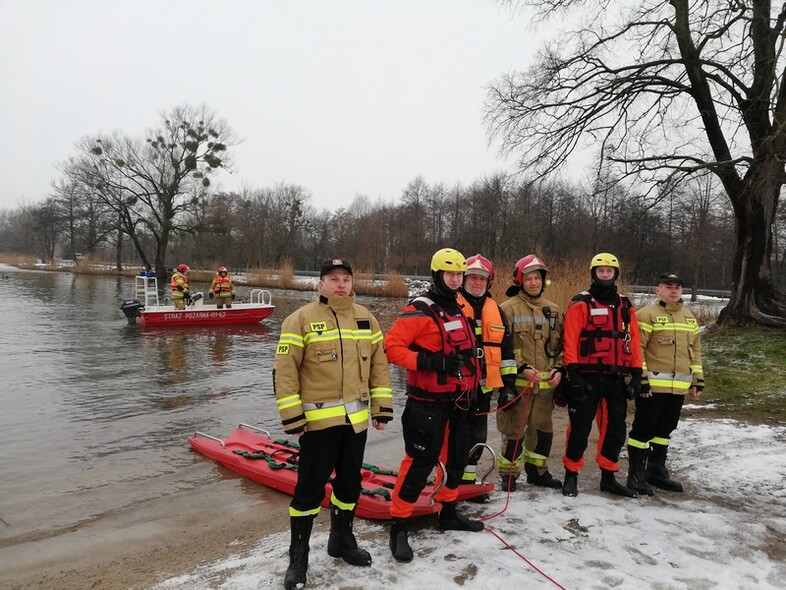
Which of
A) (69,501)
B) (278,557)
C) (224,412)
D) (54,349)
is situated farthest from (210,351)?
(278,557)

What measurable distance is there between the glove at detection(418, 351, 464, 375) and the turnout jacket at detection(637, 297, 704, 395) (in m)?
2.06

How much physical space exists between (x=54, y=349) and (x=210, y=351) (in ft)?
13.0

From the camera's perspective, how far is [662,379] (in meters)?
4.47

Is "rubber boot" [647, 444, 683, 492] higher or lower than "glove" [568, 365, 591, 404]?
lower

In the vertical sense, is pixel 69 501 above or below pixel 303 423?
below

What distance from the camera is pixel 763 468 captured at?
4.85m

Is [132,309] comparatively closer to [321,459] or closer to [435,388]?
[321,459]

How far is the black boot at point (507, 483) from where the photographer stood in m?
4.40

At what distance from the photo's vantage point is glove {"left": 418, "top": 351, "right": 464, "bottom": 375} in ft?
11.0

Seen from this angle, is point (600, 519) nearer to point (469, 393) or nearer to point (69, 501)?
point (469, 393)

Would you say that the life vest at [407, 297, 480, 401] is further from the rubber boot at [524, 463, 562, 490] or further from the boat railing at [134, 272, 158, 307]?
the boat railing at [134, 272, 158, 307]

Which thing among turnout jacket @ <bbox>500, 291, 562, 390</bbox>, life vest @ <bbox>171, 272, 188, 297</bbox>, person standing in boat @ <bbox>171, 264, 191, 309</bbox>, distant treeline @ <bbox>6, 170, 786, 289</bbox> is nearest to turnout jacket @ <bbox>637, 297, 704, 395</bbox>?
turnout jacket @ <bbox>500, 291, 562, 390</bbox>

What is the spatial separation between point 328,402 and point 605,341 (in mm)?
2459

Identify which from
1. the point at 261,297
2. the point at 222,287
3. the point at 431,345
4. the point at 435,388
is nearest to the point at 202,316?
the point at 222,287
